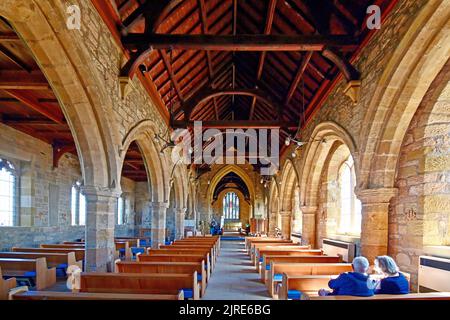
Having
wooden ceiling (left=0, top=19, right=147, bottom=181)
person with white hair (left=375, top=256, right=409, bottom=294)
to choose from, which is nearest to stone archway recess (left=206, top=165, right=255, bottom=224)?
wooden ceiling (left=0, top=19, right=147, bottom=181)

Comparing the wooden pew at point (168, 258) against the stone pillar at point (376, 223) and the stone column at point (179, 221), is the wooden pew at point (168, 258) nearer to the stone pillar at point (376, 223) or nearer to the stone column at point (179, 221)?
the stone pillar at point (376, 223)

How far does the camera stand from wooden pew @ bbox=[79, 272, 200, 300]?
407cm

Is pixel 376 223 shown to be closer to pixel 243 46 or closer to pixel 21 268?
pixel 243 46

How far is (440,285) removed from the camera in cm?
393

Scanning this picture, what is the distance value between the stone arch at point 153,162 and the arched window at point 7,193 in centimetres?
318

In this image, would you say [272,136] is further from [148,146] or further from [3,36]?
[3,36]

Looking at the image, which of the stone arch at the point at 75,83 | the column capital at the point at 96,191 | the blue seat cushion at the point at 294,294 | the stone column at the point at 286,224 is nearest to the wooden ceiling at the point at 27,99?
the stone arch at the point at 75,83

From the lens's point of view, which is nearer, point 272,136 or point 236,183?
point 272,136

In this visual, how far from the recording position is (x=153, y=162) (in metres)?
8.74

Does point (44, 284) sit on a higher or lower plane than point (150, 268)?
lower

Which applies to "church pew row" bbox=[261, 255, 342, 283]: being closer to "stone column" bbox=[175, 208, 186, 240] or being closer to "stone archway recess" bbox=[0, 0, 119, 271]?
"stone archway recess" bbox=[0, 0, 119, 271]

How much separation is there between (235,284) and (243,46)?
480cm

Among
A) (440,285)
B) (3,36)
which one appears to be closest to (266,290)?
(440,285)
